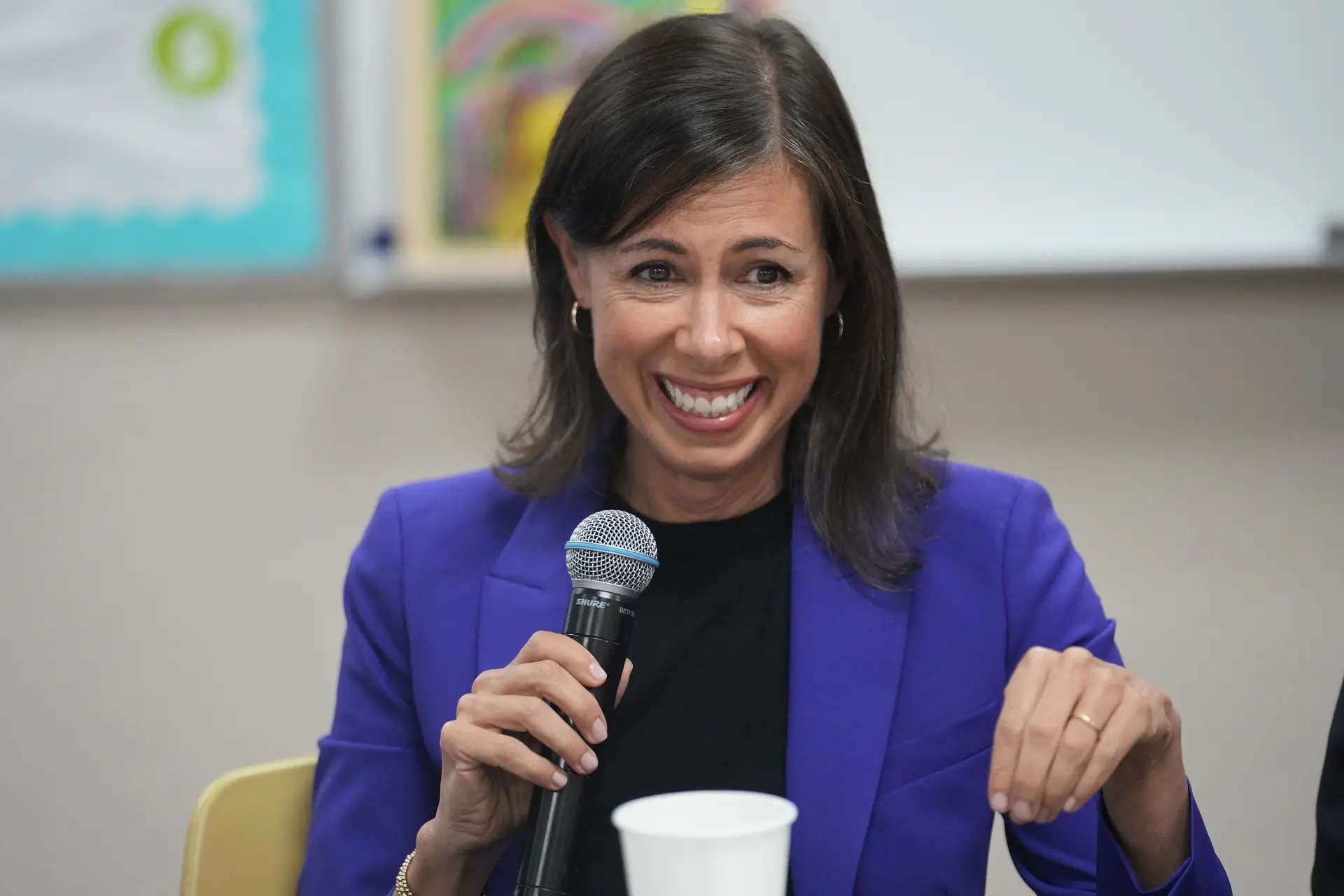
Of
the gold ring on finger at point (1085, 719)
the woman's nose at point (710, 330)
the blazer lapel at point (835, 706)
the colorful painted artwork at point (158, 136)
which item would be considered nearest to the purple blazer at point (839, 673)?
the blazer lapel at point (835, 706)

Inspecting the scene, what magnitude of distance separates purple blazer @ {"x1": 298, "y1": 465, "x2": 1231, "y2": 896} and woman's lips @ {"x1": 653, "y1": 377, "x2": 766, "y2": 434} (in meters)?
0.17

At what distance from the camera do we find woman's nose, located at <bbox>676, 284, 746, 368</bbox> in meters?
1.44

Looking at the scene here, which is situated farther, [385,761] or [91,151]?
[91,151]

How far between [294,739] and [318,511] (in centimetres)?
41

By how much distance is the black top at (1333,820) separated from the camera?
3.67ft

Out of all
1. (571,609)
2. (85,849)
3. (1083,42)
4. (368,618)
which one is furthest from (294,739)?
(1083,42)

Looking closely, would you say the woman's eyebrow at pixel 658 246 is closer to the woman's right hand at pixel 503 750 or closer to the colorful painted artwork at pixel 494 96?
the woman's right hand at pixel 503 750

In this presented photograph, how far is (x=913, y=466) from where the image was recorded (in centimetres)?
168

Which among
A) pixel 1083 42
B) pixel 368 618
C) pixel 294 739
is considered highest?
pixel 1083 42

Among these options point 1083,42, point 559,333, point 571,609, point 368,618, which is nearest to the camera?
point 571,609

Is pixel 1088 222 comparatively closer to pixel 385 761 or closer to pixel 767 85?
pixel 767 85

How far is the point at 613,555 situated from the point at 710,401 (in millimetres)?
444

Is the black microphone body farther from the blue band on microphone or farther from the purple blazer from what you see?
the purple blazer

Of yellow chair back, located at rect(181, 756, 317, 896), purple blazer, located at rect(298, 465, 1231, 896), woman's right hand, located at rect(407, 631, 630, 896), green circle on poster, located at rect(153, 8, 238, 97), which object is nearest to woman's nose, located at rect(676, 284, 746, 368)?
purple blazer, located at rect(298, 465, 1231, 896)
